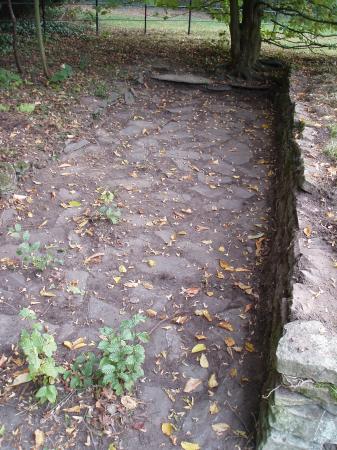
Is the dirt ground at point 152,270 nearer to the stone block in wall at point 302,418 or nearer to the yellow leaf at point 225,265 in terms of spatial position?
the yellow leaf at point 225,265

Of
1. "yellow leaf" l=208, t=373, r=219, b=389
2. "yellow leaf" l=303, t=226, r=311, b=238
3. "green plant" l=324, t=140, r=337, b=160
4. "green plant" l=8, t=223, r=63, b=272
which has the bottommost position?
"yellow leaf" l=208, t=373, r=219, b=389

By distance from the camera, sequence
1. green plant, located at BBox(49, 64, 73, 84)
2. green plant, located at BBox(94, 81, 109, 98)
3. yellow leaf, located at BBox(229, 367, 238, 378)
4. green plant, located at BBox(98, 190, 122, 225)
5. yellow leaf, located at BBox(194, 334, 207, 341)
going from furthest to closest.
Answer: green plant, located at BBox(49, 64, 73, 84) < green plant, located at BBox(94, 81, 109, 98) < green plant, located at BBox(98, 190, 122, 225) < yellow leaf, located at BBox(194, 334, 207, 341) < yellow leaf, located at BBox(229, 367, 238, 378)

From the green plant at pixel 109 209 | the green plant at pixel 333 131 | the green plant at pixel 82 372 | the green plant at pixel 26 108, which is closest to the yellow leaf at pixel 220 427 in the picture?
the green plant at pixel 82 372

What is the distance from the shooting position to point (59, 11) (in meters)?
12.7

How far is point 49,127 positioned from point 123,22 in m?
10.1

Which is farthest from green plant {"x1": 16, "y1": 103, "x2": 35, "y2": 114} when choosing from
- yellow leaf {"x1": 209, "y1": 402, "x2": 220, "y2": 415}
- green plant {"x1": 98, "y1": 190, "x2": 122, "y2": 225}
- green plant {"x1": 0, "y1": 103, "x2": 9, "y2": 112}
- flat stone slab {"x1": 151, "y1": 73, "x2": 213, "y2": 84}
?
yellow leaf {"x1": 209, "y1": 402, "x2": 220, "y2": 415}

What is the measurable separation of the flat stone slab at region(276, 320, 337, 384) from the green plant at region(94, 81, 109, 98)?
→ 16.3 feet

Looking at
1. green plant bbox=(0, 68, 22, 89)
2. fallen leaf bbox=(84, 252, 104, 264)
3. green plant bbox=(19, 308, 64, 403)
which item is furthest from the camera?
green plant bbox=(0, 68, 22, 89)

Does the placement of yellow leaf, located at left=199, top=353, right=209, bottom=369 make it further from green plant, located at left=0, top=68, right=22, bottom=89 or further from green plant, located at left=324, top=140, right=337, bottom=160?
green plant, located at left=0, top=68, right=22, bottom=89

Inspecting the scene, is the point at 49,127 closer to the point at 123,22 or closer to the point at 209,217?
the point at 209,217

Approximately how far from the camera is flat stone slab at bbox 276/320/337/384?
2055mm

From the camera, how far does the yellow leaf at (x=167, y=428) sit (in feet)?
7.82

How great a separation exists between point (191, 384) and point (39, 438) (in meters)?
0.83

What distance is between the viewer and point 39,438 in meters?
2.32
